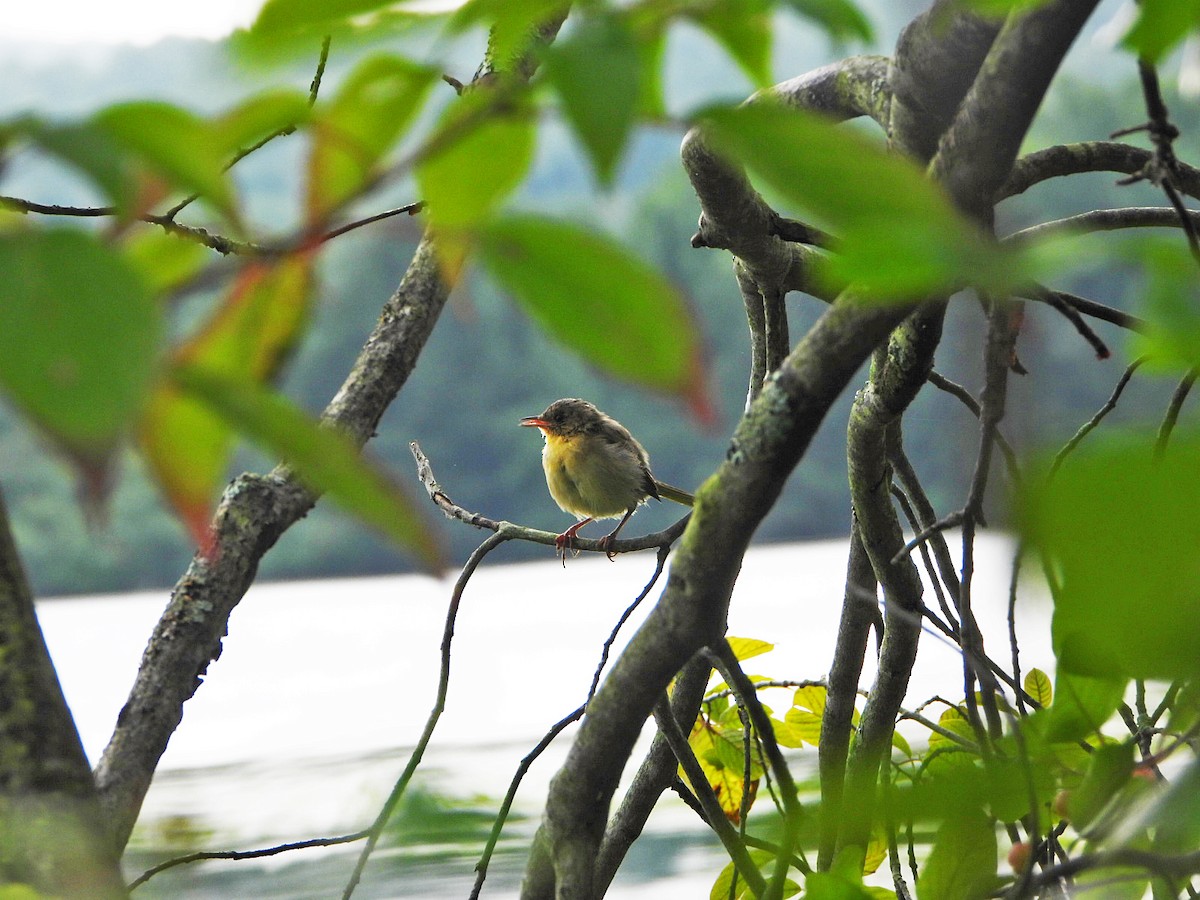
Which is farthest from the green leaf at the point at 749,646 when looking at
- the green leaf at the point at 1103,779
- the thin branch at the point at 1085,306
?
the green leaf at the point at 1103,779

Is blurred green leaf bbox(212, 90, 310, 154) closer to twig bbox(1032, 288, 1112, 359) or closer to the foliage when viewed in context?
the foliage

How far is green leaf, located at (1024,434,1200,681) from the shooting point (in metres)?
0.16

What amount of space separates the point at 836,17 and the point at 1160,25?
7cm

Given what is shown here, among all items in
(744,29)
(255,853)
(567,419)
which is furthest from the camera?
(567,419)

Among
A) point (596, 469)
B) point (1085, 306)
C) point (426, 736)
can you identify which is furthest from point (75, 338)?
point (596, 469)

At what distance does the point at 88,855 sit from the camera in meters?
0.33

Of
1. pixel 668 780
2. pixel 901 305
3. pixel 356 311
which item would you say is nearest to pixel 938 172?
pixel 901 305

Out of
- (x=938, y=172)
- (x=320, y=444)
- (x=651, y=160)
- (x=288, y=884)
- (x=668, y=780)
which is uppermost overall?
(x=651, y=160)

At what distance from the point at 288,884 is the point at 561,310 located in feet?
6.06

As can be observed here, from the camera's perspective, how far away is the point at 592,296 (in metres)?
0.21

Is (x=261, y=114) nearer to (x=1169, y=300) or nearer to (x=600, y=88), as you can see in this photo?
(x=600, y=88)

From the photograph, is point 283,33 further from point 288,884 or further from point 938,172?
point 288,884

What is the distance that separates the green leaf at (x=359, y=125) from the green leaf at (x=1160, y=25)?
0.49ft

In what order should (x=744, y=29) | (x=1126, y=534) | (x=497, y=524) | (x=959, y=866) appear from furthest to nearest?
(x=497, y=524)
(x=959, y=866)
(x=744, y=29)
(x=1126, y=534)
